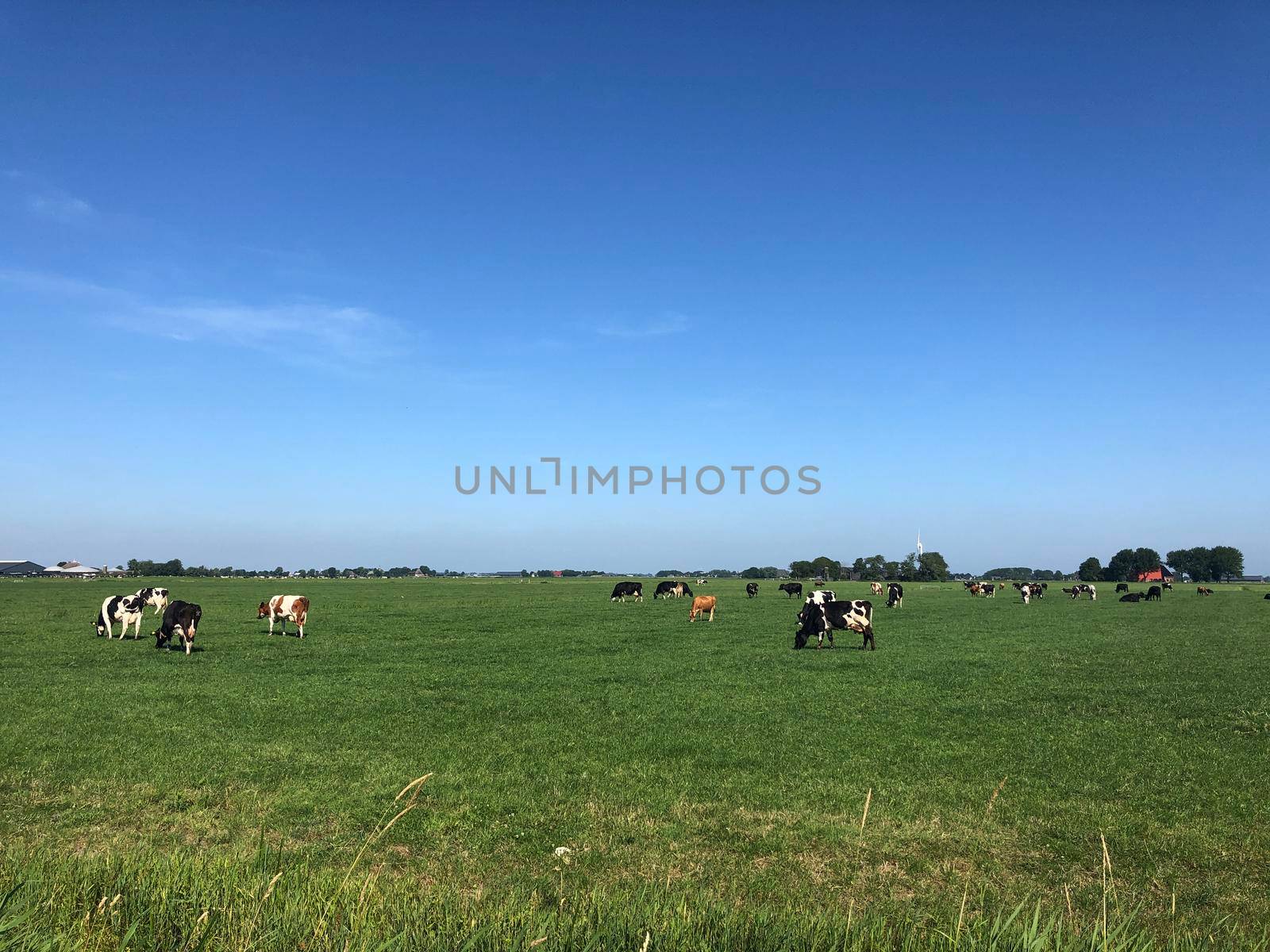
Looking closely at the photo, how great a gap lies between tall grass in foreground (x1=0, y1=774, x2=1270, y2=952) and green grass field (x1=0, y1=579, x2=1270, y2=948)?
0.02 meters

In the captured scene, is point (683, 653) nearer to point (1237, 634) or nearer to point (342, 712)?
point (342, 712)

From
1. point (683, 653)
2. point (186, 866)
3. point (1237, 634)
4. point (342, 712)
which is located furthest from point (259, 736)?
point (1237, 634)

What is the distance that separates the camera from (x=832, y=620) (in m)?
25.0

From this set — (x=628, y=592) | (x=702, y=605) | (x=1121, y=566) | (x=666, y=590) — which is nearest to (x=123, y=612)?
(x=702, y=605)

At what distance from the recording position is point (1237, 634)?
95.3ft

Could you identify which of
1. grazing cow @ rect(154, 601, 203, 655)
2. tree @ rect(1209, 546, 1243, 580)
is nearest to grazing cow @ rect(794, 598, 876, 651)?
grazing cow @ rect(154, 601, 203, 655)

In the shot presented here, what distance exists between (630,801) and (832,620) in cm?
1815

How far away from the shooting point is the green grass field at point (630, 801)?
372cm

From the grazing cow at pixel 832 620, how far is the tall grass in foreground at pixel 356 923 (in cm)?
2099

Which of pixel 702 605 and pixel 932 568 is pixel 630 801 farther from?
pixel 932 568

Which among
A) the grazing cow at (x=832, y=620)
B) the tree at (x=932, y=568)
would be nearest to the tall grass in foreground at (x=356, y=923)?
the grazing cow at (x=832, y=620)

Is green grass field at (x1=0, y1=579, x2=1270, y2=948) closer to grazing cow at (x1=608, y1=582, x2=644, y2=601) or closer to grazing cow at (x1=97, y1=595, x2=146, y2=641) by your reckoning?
grazing cow at (x1=97, y1=595, x2=146, y2=641)

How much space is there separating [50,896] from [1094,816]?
8726mm

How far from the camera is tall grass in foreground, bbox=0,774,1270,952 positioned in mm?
3088
